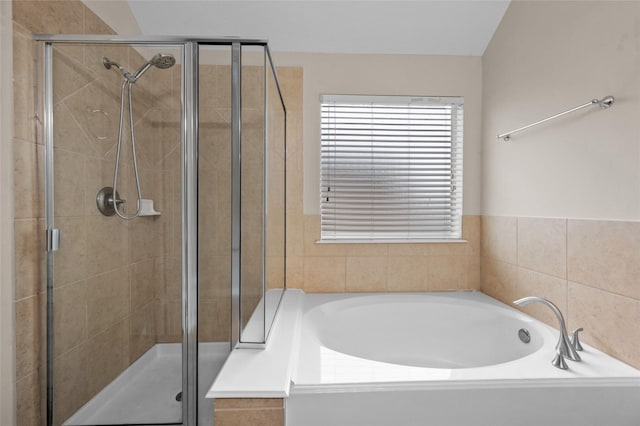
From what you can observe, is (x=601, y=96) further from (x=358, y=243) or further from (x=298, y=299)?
(x=298, y=299)

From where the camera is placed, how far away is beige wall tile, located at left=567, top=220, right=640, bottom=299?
1300 mm

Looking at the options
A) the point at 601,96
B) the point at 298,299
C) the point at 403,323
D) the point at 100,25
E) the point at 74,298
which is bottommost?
the point at 403,323

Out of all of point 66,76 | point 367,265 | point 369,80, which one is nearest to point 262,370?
point 367,265

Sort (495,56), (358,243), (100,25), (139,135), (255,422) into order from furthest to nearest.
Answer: (358,243), (495,56), (100,25), (139,135), (255,422)

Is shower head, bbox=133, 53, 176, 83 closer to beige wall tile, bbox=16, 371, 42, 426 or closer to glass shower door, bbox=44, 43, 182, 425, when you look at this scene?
glass shower door, bbox=44, 43, 182, 425

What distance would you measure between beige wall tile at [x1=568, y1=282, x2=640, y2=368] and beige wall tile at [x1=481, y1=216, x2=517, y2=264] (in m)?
0.48

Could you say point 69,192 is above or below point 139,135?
below

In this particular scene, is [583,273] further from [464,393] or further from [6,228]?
[6,228]

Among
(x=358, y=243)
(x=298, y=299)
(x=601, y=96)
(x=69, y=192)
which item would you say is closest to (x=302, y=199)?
(x=358, y=243)

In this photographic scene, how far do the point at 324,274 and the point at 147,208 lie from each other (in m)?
1.32

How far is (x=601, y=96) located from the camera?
1.44 m

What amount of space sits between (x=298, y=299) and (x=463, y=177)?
4.61 feet

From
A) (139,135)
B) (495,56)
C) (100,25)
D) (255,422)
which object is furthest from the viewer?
(495,56)

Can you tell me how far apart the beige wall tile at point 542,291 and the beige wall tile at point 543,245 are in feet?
0.11
